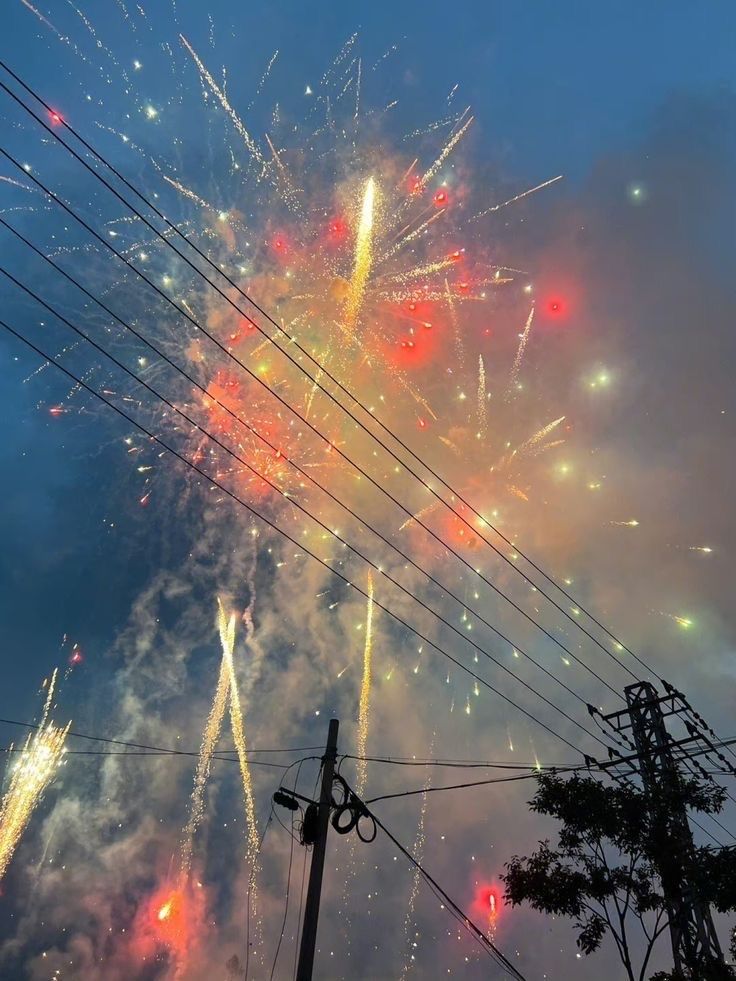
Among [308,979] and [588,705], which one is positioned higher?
[588,705]

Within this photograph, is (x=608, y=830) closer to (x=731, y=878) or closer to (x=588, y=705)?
(x=731, y=878)

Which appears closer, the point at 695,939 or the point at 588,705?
the point at 695,939

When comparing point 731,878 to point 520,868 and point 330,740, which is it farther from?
point 330,740

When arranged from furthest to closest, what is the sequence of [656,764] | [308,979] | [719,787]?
[656,764] → [719,787] → [308,979]

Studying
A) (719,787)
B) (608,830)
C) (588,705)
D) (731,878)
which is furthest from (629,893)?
(588,705)

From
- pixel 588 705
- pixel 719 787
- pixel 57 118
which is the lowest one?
pixel 719 787

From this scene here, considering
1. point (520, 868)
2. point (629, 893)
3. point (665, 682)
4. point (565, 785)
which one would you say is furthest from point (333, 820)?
point (665, 682)

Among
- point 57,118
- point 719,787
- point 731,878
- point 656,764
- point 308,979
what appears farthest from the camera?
point 656,764
